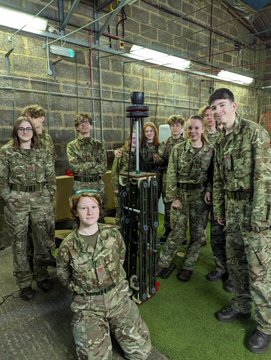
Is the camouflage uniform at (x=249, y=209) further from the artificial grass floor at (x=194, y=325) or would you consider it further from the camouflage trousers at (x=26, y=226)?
the camouflage trousers at (x=26, y=226)

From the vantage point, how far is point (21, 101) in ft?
10.5

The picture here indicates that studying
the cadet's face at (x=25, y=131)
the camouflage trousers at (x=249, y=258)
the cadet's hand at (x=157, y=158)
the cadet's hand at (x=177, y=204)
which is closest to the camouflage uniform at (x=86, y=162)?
Answer: the cadet's hand at (x=157, y=158)

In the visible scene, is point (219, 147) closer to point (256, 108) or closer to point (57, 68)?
point (57, 68)

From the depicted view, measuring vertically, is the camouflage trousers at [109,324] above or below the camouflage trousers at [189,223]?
below

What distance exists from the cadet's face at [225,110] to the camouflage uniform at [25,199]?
4.70 ft

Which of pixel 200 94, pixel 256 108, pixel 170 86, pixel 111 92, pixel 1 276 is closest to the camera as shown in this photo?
pixel 1 276

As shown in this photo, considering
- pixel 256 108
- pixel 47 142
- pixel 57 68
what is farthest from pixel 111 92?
pixel 256 108

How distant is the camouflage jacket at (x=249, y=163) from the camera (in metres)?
1.61

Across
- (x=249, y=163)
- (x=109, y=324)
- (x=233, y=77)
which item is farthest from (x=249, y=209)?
(x=233, y=77)

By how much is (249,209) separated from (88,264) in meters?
1.07

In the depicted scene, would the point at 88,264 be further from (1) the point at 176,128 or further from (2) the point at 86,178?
(1) the point at 176,128

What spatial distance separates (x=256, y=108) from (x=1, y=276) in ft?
23.8

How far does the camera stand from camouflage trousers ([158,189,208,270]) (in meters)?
2.40

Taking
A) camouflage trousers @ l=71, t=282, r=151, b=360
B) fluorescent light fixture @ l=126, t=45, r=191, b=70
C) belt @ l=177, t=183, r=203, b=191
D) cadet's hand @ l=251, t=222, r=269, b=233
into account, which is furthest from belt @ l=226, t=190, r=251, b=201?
fluorescent light fixture @ l=126, t=45, r=191, b=70
